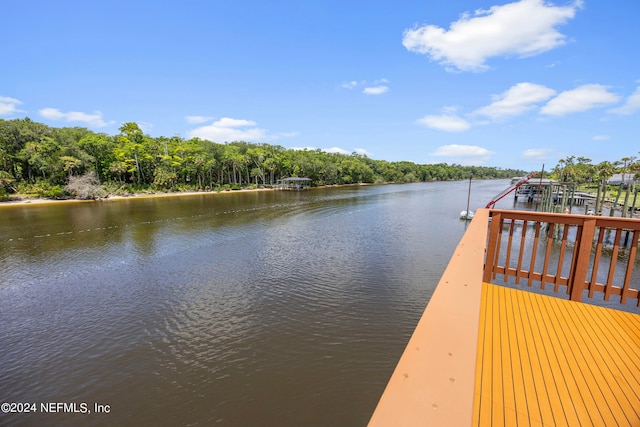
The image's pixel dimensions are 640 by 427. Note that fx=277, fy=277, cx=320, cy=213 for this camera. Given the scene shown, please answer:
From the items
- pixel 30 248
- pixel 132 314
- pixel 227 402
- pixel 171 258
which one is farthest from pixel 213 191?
pixel 227 402

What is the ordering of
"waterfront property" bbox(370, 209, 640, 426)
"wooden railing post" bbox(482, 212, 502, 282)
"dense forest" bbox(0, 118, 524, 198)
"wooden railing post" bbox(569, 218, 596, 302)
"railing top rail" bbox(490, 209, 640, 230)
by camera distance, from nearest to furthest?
"waterfront property" bbox(370, 209, 640, 426), "railing top rail" bbox(490, 209, 640, 230), "wooden railing post" bbox(569, 218, 596, 302), "wooden railing post" bbox(482, 212, 502, 282), "dense forest" bbox(0, 118, 524, 198)

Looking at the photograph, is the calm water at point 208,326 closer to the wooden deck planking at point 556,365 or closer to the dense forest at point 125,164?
the wooden deck planking at point 556,365

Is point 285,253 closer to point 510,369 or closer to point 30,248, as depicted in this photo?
point 510,369

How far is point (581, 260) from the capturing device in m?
3.64

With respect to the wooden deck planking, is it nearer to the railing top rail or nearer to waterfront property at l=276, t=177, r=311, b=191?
the railing top rail

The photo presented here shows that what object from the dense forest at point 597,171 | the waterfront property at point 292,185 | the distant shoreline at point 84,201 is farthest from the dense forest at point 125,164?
the dense forest at point 597,171

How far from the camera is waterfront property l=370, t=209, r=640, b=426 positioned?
1132 mm

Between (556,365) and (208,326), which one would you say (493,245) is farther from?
(208,326)

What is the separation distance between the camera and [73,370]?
5.72m

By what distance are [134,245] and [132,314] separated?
27.7 feet

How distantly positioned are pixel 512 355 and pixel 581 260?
195cm

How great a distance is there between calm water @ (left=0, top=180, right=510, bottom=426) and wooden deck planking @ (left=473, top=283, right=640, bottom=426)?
2920 mm

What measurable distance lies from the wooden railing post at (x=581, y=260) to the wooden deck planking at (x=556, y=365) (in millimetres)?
234

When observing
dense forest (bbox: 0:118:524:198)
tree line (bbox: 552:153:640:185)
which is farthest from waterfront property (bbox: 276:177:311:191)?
tree line (bbox: 552:153:640:185)
